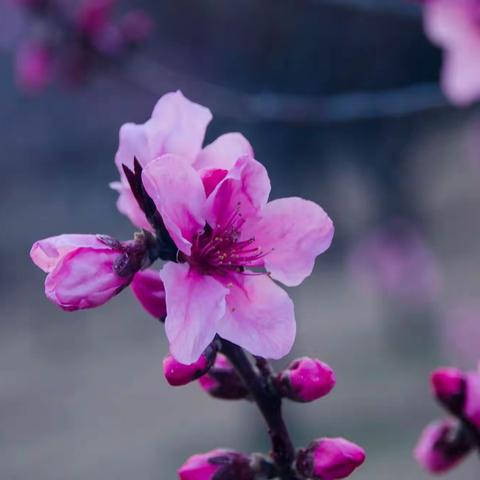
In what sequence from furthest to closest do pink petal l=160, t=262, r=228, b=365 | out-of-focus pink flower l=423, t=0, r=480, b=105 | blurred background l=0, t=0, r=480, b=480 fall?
blurred background l=0, t=0, r=480, b=480
out-of-focus pink flower l=423, t=0, r=480, b=105
pink petal l=160, t=262, r=228, b=365

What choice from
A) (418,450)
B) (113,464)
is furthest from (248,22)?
(418,450)

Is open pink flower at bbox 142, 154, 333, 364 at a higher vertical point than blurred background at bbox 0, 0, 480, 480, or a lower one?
lower

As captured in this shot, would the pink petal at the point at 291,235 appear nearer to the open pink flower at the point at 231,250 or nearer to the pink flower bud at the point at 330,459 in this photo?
the open pink flower at the point at 231,250

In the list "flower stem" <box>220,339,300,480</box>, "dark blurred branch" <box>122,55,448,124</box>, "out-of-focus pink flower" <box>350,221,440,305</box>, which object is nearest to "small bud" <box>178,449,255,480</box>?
"flower stem" <box>220,339,300,480</box>

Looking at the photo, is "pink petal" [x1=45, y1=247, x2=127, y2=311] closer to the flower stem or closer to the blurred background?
the flower stem

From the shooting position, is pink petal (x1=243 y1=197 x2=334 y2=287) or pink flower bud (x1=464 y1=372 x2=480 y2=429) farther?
pink flower bud (x1=464 y1=372 x2=480 y2=429)

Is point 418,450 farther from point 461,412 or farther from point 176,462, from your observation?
point 176,462
